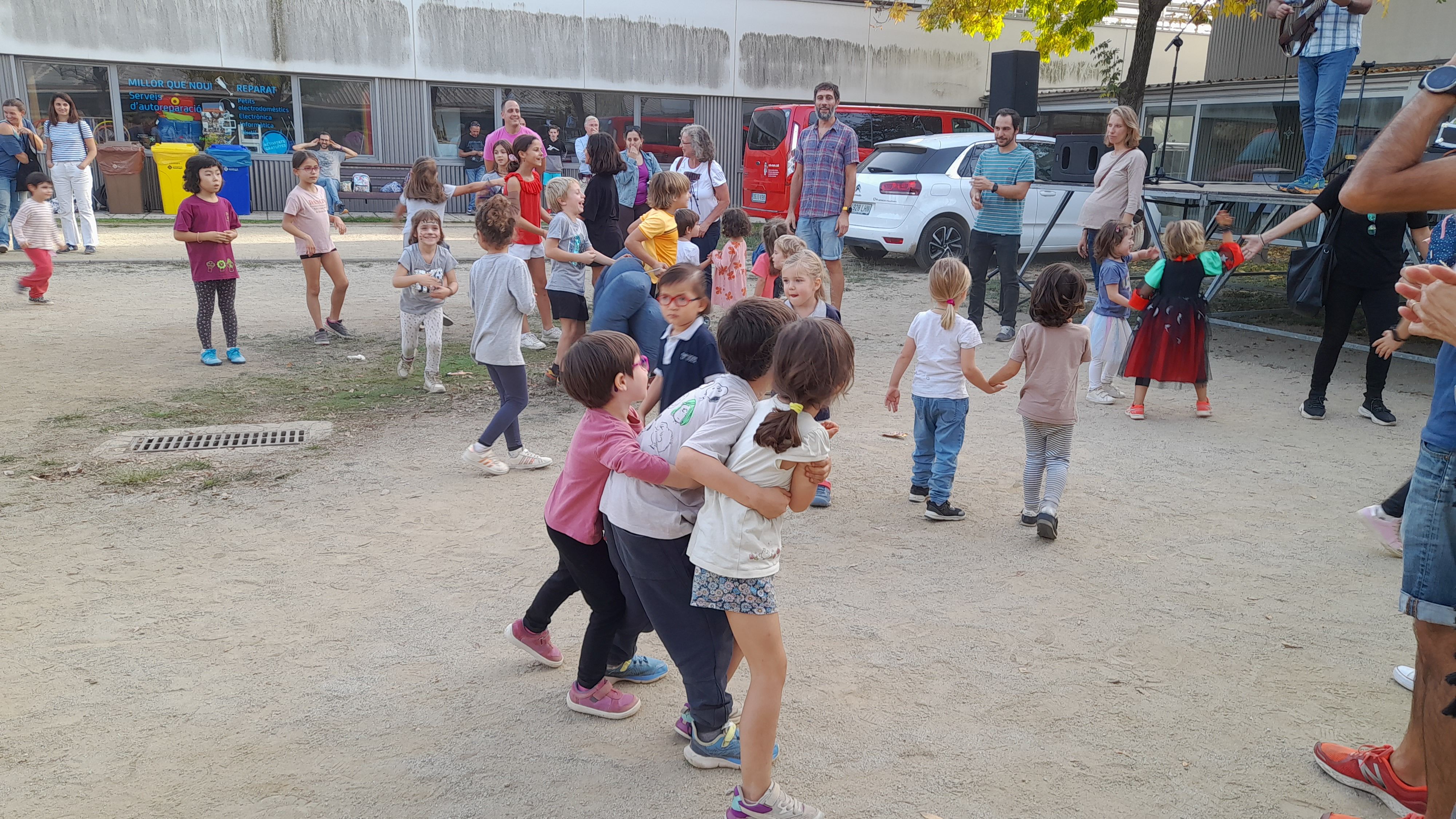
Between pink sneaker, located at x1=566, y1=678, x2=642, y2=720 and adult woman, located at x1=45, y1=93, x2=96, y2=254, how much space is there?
1273 centimetres

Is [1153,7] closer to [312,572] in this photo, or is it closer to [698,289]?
[698,289]

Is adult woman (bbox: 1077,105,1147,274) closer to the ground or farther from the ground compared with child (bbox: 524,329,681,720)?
farther from the ground

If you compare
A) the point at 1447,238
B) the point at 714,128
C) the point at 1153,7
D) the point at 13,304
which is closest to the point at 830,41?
the point at 714,128

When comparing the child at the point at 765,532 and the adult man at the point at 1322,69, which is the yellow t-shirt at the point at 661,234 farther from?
the adult man at the point at 1322,69

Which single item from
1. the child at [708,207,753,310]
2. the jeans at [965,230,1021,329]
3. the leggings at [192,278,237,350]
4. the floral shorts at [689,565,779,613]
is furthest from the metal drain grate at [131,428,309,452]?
the jeans at [965,230,1021,329]

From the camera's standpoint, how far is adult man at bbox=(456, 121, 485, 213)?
1978cm

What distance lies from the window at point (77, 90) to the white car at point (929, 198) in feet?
47.3

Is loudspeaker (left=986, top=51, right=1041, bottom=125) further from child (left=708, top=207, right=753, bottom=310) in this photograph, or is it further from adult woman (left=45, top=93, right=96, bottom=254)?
adult woman (left=45, top=93, right=96, bottom=254)

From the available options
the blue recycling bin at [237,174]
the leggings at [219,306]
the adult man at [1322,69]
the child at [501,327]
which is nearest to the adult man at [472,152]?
the blue recycling bin at [237,174]

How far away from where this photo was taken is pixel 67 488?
17.4ft

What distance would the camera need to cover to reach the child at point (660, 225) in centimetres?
641

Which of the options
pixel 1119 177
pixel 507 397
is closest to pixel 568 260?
pixel 507 397

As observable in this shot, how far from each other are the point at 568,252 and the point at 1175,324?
440cm

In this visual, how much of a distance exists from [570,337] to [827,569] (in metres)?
3.58
